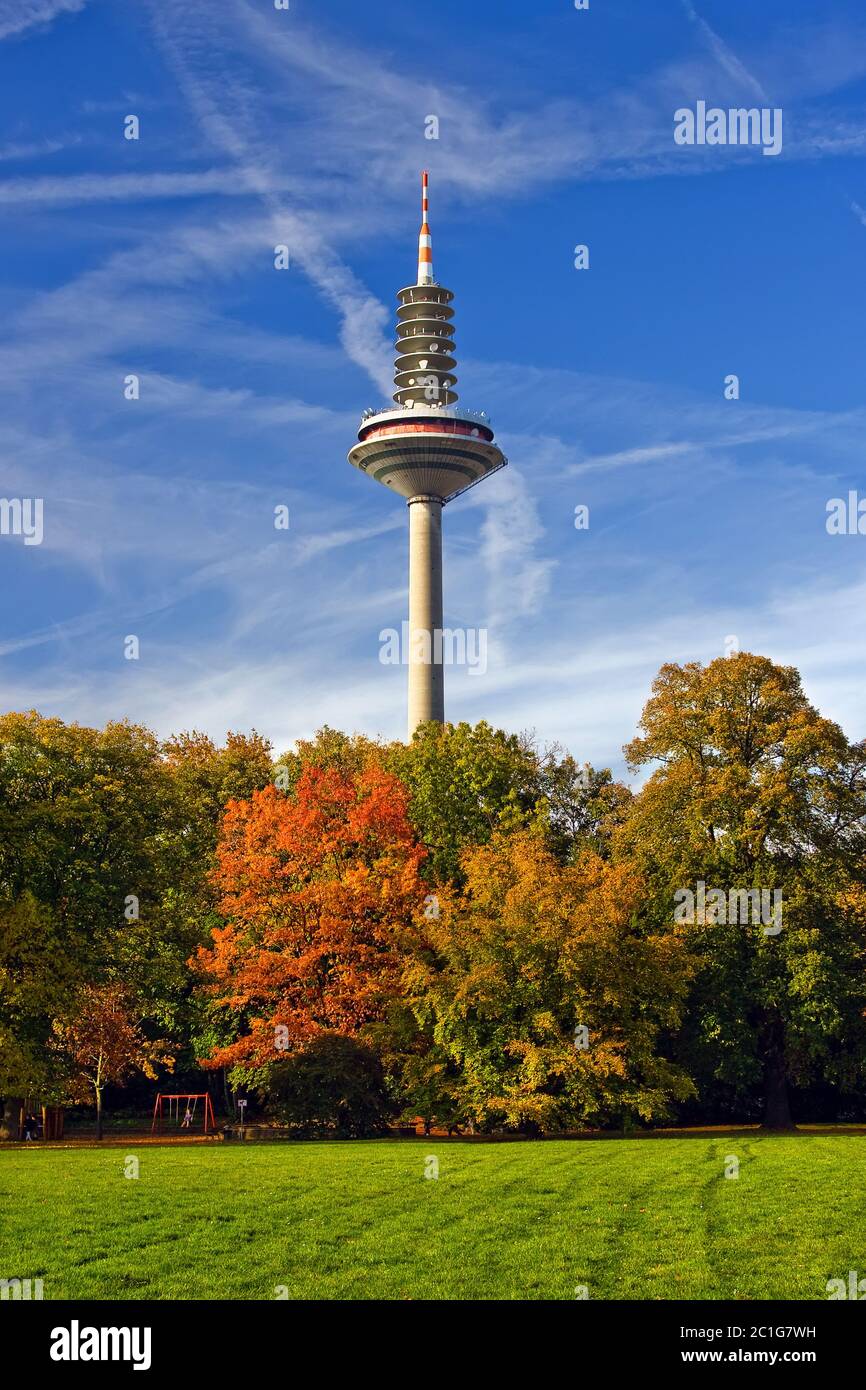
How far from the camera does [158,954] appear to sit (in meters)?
54.5

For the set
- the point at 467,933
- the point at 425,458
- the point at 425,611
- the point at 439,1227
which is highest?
the point at 425,458

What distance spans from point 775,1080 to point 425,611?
87099 millimetres

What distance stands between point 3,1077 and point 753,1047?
26.0 metres

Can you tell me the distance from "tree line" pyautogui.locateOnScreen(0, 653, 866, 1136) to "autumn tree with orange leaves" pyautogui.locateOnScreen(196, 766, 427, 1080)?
0.13 m

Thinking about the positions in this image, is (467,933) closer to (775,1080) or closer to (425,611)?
(775,1080)

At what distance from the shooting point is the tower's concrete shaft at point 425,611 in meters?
133

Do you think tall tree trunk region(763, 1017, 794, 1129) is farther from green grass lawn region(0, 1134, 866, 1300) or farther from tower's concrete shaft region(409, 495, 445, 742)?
tower's concrete shaft region(409, 495, 445, 742)

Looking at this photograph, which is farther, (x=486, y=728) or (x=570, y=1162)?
(x=486, y=728)

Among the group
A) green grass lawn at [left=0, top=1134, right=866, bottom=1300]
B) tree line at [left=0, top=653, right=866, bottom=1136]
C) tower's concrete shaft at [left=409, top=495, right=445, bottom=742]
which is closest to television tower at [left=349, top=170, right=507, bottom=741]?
tower's concrete shaft at [left=409, top=495, right=445, bottom=742]

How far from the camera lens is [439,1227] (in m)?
20.8

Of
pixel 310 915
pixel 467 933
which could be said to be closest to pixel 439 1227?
pixel 467 933

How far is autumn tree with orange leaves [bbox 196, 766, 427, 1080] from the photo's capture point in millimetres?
50969
